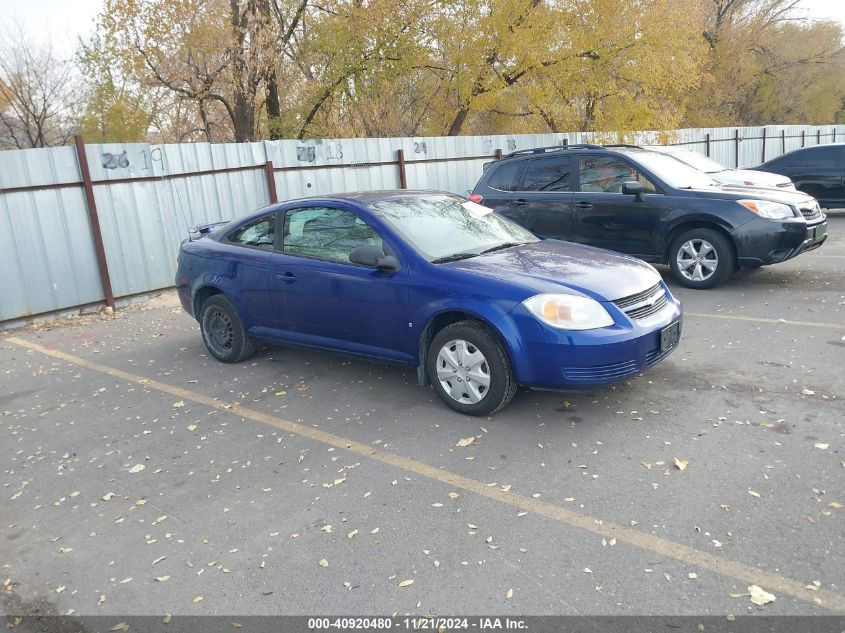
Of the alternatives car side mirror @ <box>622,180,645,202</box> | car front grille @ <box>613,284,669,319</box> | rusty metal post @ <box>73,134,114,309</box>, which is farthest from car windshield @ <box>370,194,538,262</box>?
rusty metal post @ <box>73,134,114,309</box>

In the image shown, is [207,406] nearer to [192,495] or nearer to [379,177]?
[192,495]

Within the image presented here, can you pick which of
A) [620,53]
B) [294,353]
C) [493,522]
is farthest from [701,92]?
[493,522]

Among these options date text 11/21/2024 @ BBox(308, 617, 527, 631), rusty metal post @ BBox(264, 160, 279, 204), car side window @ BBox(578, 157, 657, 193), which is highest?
rusty metal post @ BBox(264, 160, 279, 204)

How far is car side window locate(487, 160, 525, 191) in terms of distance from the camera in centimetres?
952

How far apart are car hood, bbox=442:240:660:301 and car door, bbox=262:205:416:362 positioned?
607 millimetres

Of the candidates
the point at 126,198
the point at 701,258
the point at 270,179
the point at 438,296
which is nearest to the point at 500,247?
the point at 438,296

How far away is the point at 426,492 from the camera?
3.71 meters

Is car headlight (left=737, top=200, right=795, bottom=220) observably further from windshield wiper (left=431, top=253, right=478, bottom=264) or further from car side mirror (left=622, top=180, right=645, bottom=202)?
windshield wiper (left=431, top=253, right=478, bottom=264)

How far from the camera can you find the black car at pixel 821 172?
13711mm

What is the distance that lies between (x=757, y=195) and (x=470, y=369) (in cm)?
530

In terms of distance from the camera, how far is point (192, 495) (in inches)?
152

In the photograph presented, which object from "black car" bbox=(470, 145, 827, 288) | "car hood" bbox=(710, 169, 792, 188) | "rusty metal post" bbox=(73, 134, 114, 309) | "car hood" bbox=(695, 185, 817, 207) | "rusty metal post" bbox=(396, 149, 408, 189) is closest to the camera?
"black car" bbox=(470, 145, 827, 288)

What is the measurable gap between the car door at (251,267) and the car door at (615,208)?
4.51m

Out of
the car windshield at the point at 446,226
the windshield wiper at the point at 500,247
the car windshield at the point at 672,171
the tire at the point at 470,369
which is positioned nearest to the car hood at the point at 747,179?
the car windshield at the point at 672,171
